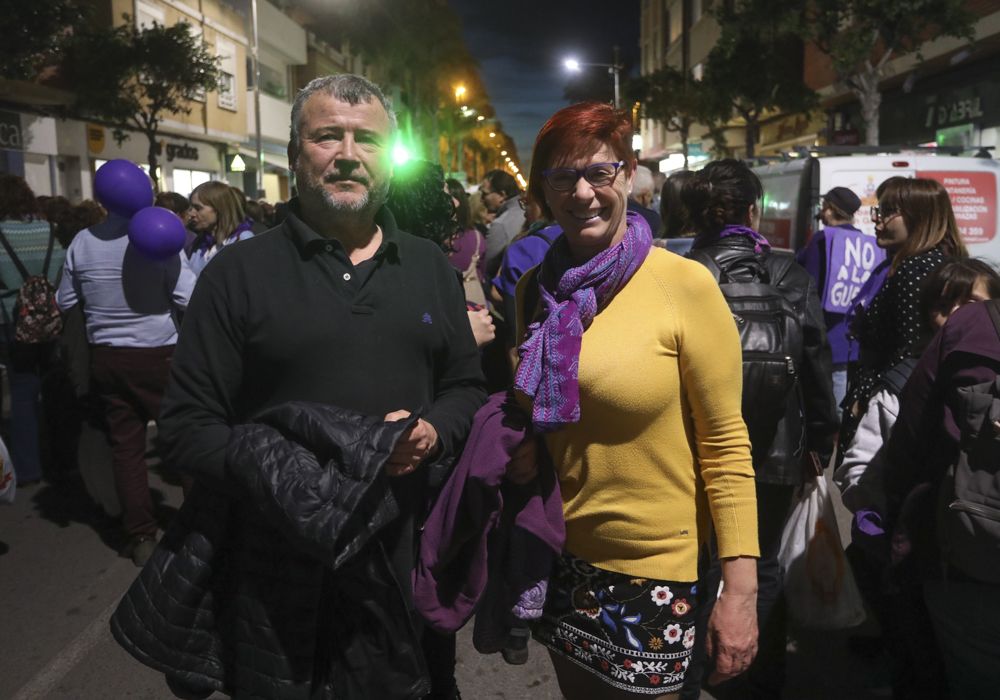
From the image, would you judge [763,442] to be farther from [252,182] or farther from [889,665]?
[252,182]

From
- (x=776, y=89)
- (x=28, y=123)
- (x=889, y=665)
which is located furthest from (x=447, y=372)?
(x=776, y=89)

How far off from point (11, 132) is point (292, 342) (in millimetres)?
19241

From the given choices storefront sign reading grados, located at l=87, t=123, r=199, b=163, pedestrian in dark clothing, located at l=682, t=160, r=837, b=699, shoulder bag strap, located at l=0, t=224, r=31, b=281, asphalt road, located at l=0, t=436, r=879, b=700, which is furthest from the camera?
storefront sign reading grados, located at l=87, t=123, r=199, b=163

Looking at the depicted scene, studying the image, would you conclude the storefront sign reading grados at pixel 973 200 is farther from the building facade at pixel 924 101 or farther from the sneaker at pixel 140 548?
the sneaker at pixel 140 548

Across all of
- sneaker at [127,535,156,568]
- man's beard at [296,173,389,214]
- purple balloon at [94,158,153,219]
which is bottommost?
sneaker at [127,535,156,568]

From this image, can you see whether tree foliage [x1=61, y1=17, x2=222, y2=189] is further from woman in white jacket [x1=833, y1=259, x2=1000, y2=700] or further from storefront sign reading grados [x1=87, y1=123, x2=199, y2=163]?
woman in white jacket [x1=833, y1=259, x2=1000, y2=700]

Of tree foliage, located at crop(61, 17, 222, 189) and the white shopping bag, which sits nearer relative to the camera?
the white shopping bag

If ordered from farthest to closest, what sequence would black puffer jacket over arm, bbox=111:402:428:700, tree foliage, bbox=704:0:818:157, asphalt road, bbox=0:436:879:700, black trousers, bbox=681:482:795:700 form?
1. tree foliage, bbox=704:0:818:157
2. asphalt road, bbox=0:436:879:700
3. black trousers, bbox=681:482:795:700
4. black puffer jacket over arm, bbox=111:402:428:700

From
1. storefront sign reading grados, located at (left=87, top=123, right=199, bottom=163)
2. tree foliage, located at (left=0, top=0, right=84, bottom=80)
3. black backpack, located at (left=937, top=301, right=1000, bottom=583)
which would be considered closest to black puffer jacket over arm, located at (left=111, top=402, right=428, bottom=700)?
black backpack, located at (left=937, top=301, right=1000, bottom=583)

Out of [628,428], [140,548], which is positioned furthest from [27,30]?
[628,428]

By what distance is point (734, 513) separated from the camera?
197 cm

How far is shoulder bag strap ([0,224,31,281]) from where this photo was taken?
5.69 metres

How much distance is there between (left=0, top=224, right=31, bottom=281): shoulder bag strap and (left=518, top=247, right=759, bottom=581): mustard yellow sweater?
505 centimetres

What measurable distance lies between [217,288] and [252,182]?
104 feet
